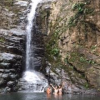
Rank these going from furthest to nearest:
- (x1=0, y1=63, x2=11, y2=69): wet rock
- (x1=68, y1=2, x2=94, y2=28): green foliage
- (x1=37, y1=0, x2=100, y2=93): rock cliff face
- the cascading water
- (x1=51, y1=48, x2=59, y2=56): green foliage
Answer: (x1=51, y1=48, x2=59, y2=56): green foliage, (x1=68, y1=2, x2=94, y2=28): green foliage, the cascading water, (x1=0, y1=63, x2=11, y2=69): wet rock, (x1=37, y1=0, x2=100, y2=93): rock cliff face

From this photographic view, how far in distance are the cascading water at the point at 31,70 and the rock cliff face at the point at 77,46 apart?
4.07 feet

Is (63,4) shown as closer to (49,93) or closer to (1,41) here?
(1,41)

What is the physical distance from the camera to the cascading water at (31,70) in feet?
85.7

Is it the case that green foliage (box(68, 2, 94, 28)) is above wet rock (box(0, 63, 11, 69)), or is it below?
above

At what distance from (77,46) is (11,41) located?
22.2ft

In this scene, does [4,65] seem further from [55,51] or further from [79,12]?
[79,12]

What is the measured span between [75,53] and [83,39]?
1509mm

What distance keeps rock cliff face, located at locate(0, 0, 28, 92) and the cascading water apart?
65 centimetres

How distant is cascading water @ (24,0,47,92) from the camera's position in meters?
26.1

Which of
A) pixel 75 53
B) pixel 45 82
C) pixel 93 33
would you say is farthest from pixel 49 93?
pixel 93 33

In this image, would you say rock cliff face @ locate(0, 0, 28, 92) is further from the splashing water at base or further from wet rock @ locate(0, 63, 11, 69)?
the splashing water at base

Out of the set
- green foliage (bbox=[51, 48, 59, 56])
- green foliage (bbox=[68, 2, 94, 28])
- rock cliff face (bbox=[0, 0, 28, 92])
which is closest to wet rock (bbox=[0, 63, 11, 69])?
rock cliff face (bbox=[0, 0, 28, 92])

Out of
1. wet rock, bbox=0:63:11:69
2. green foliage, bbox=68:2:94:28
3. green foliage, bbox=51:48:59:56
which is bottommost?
wet rock, bbox=0:63:11:69

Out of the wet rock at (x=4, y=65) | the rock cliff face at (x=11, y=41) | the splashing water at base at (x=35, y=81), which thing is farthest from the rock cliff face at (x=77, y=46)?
the wet rock at (x=4, y=65)
